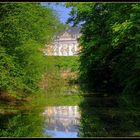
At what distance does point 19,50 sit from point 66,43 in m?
19.7

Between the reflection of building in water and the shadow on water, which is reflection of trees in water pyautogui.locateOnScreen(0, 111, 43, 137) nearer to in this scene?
the reflection of building in water

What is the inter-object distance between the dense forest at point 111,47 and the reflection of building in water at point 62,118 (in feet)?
12.4

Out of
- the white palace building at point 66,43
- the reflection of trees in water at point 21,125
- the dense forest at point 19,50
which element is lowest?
the reflection of trees in water at point 21,125

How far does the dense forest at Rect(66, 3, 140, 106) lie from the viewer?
26.9 m

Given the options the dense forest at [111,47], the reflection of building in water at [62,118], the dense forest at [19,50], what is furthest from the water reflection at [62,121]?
the dense forest at [111,47]

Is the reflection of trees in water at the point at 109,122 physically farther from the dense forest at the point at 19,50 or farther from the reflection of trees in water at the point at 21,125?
the dense forest at the point at 19,50

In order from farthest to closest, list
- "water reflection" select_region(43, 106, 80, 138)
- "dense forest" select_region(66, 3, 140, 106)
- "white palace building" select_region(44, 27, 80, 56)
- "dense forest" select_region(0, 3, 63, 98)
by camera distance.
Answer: "white palace building" select_region(44, 27, 80, 56) → "dense forest" select_region(66, 3, 140, 106) → "dense forest" select_region(0, 3, 63, 98) → "water reflection" select_region(43, 106, 80, 138)

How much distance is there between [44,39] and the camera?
34.3 metres

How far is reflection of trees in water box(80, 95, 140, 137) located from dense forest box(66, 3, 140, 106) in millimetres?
3506

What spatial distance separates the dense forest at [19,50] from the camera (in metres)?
26.0

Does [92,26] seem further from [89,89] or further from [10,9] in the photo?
[10,9]

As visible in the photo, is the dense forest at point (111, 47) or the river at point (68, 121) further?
the dense forest at point (111, 47)

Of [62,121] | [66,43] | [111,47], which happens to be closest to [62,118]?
[62,121]

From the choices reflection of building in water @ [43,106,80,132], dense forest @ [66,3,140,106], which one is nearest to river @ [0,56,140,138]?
reflection of building in water @ [43,106,80,132]
